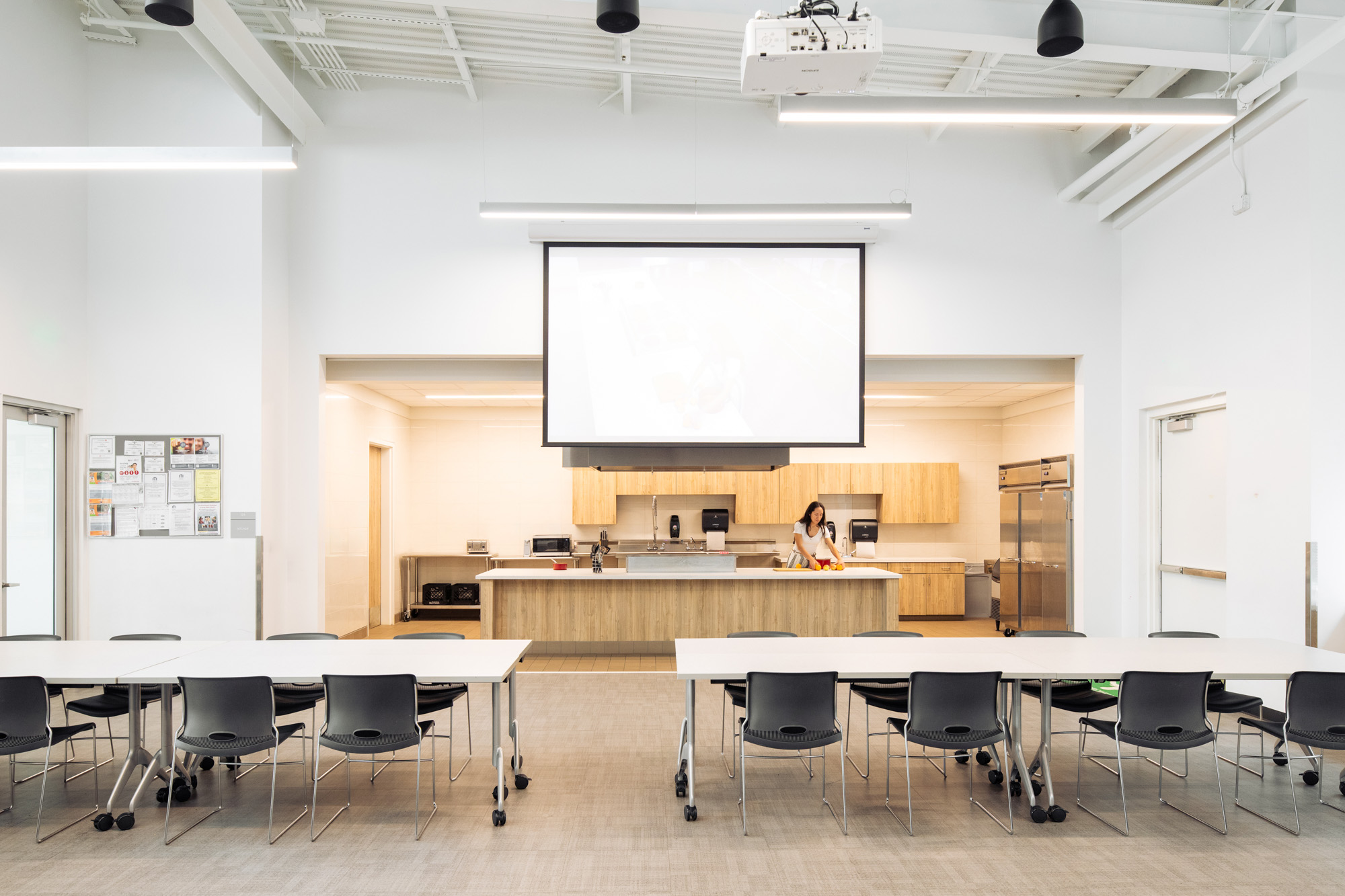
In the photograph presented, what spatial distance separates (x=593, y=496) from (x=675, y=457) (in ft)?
10.3

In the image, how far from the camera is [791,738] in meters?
3.82

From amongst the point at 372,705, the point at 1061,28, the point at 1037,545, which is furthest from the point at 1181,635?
the point at 372,705

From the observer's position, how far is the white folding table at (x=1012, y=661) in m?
4.00

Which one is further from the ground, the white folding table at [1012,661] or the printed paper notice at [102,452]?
the printed paper notice at [102,452]

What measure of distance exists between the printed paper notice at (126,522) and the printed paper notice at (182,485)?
283 millimetres

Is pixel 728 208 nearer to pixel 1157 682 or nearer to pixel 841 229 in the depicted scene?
pixel 841 229

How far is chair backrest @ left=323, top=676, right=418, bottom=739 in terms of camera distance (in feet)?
12.3

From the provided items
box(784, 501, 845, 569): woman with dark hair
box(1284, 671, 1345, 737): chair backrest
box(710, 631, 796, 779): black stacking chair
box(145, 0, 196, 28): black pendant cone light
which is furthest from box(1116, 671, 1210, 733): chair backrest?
box(145, 0, 196, 28): black pendant cone light

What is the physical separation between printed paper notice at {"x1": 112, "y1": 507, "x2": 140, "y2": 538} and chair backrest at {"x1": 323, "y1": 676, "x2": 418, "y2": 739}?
4141 millimetres

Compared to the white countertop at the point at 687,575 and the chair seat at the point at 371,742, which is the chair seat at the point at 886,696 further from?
the white countertop at the point at 687,575

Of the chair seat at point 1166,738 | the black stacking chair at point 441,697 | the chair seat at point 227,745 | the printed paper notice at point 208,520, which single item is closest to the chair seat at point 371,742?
the chair seat at point 227,745

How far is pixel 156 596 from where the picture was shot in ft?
22.3

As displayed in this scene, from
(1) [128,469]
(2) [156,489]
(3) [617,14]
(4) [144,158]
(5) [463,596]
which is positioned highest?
(3) [617,14]

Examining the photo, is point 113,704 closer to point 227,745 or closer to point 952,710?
point 227,745
